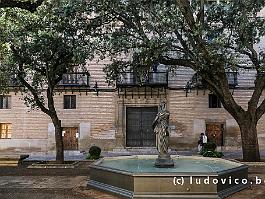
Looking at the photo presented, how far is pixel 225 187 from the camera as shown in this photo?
1105cm

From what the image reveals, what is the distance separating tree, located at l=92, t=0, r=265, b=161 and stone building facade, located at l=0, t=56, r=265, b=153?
8791 mm

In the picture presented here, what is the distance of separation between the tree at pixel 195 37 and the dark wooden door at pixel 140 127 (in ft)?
31.0

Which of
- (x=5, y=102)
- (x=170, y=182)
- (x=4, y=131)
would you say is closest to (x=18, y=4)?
(x=170, y=182)

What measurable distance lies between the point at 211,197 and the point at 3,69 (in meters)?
13.3

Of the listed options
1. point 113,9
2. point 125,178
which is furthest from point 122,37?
point 125,178

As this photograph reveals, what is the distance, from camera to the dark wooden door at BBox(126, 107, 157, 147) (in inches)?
1135

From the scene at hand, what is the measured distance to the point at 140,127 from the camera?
2909cm

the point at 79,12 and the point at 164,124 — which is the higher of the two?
the point at 79,12

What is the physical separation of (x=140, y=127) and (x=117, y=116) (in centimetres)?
190

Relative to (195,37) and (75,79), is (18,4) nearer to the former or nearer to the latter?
(195,37)

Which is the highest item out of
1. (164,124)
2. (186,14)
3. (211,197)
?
(186,14)

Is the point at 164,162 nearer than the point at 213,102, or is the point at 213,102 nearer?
the point at 164,162

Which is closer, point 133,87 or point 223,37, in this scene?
point 223,37

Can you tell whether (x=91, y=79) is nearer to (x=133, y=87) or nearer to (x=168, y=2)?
(x=133, y=87)
